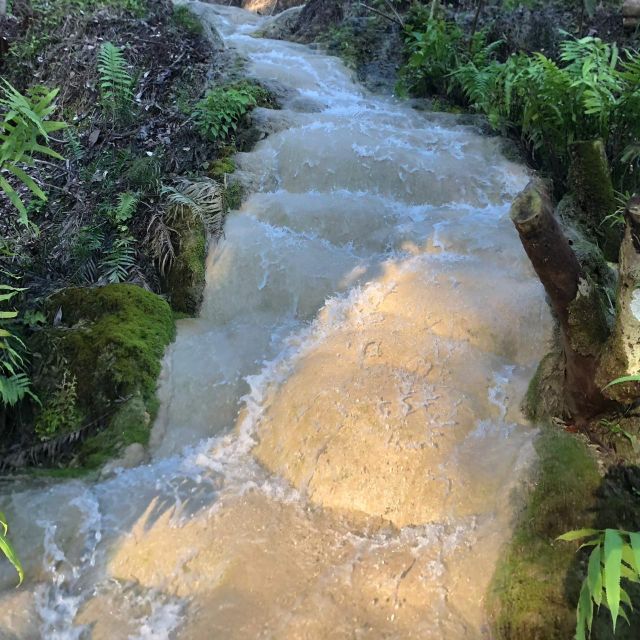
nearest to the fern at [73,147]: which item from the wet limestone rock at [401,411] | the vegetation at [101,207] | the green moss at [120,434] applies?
the vegetation at [101,207]

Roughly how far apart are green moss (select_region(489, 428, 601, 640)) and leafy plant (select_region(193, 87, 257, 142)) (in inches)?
201

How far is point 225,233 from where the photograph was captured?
5297 millimetres

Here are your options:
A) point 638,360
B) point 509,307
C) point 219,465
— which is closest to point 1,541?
point 219,465

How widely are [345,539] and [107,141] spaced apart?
18.6ft

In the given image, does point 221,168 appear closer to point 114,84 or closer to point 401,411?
point 114,84

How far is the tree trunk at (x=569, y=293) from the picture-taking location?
2465 millimetres

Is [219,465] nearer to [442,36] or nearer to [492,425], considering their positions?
[492,425]

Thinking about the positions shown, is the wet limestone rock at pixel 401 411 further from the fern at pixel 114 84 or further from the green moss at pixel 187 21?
the green moss at pixel 187 21

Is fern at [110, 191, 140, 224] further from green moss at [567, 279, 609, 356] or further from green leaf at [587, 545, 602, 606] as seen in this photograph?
green leaf at [587, 545, 602, 606]

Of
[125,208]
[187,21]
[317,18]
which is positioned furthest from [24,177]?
[317,18]

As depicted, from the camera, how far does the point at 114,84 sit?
7.01 m

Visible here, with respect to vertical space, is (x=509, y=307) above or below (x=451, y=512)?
above

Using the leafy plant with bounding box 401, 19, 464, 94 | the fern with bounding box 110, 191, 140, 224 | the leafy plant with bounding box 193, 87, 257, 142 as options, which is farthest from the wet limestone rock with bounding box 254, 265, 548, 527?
the leafy plant with bounding box 401, 19, 464, 94

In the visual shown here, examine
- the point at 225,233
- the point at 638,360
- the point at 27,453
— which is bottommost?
the point at 27,453
